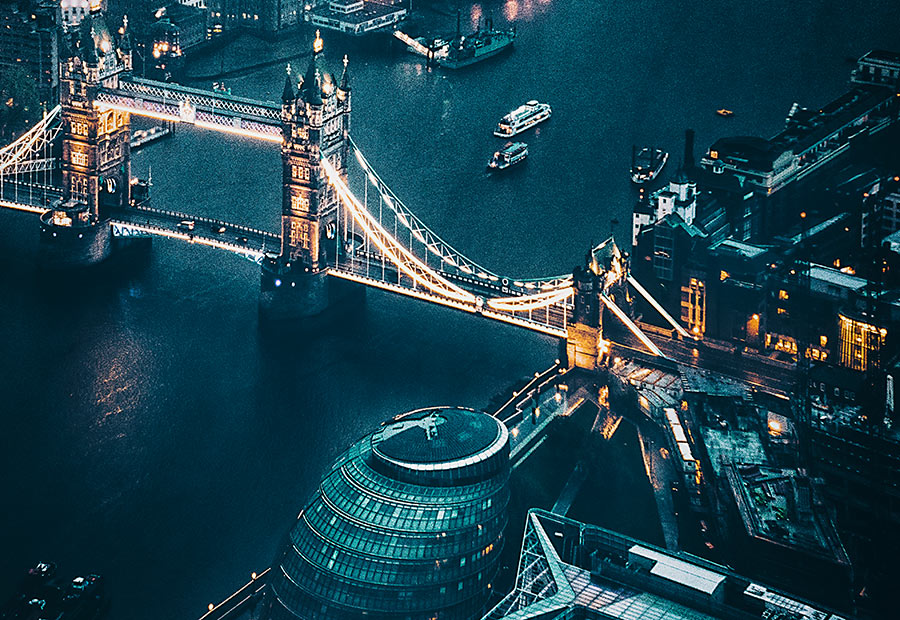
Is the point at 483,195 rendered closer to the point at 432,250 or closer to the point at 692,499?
the point at 432,250

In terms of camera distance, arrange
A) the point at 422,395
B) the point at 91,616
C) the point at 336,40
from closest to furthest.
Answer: the point at 91,616 → the point at 422,395 → the point at 336,40

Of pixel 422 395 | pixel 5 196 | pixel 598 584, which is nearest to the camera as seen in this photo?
pixel 598 584

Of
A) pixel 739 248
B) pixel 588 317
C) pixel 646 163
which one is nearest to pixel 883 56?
pixel 646 163

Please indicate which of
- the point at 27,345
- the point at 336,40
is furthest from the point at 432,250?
the point at 336,40

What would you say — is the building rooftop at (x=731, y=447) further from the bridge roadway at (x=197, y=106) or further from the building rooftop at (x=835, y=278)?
the bridge roadway at (x=197, y=106)

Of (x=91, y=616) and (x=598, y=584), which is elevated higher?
(x=598, y=584)
